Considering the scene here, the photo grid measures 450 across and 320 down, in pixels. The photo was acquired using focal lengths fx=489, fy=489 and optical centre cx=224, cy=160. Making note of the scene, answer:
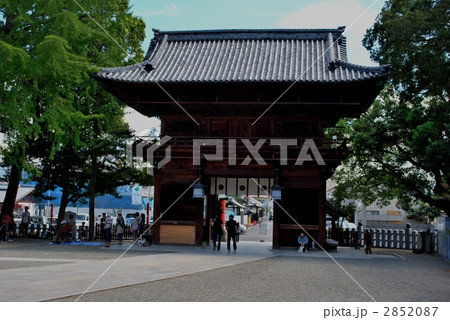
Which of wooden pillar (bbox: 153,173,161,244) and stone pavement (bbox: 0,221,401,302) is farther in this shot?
wooden pillar (bbox: 153,173,161,244)

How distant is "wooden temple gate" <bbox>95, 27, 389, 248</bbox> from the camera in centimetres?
2253

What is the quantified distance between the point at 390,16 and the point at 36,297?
80.1 feet

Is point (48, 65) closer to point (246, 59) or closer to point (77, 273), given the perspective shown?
point (246, 59)

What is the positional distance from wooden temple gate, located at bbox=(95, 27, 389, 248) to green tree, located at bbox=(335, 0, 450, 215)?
10.1 ft

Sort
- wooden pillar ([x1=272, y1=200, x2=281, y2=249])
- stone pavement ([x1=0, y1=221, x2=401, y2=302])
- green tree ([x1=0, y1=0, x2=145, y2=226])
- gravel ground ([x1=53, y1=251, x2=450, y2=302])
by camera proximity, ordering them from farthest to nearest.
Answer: wooden pillar ([x1=272, y1=200, x2=281, y2=249])
green tree ([x1=0, y1=0, x2=145, y2=226])
stone pavement ([x1=0, y1=221, x2=401, y2=302])
gravel ground ([x1=53, y1=251, x2=450, y2=302])

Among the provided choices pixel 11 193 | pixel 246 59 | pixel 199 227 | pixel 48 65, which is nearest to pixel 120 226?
pixel 199 227

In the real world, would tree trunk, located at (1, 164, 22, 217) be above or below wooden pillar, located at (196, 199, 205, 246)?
above

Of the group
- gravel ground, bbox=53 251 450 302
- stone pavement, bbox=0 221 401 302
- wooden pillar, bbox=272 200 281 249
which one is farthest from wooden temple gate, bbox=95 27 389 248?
gravel ground, bbox=53 251 450 302

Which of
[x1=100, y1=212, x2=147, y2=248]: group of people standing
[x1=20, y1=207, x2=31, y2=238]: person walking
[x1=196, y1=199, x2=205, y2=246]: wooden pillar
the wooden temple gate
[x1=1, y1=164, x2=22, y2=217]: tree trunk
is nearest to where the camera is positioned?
the wooden temple gate

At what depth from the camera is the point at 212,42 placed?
94.6 feet

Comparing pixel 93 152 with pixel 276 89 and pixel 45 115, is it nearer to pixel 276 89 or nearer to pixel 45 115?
pixel 45 115

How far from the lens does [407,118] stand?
25.0 metres

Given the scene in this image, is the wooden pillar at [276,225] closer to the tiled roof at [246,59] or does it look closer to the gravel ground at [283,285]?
the tiled roof at [246,59]

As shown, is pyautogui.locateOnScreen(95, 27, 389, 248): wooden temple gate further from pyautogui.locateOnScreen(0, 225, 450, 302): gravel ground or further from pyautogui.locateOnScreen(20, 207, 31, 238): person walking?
pyautogui.locateOnScreen(20, 207, 31, 238): person walking
